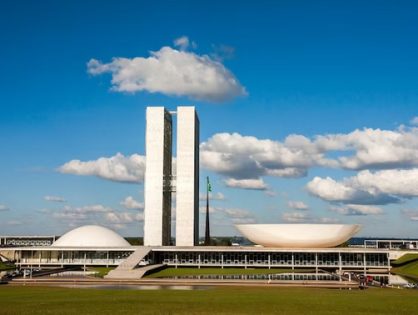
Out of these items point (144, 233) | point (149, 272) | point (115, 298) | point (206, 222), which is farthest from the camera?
point (206, 222)

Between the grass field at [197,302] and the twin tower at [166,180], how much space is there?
36.4m

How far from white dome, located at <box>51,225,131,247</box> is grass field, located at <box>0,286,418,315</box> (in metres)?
33.1

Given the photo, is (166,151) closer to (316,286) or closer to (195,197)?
(195,197)

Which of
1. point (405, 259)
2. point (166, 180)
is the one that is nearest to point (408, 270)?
point (405, 259)

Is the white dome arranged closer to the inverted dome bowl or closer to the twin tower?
the twin tower

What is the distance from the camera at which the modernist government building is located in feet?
200

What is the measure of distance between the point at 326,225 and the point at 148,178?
24.8m

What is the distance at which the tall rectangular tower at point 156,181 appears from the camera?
70688 mm

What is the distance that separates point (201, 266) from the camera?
63969 millimetres

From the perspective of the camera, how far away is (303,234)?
200ft

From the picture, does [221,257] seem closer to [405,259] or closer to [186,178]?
[186,178]

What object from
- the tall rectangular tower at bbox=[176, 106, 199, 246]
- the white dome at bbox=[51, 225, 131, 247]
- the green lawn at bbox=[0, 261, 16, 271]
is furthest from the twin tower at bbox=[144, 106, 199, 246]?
the green lawn at bbox=[0, 261, 16, 271]

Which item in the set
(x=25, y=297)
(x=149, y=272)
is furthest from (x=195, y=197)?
(x=25, y=297)

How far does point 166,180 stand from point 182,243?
8.93 meters
